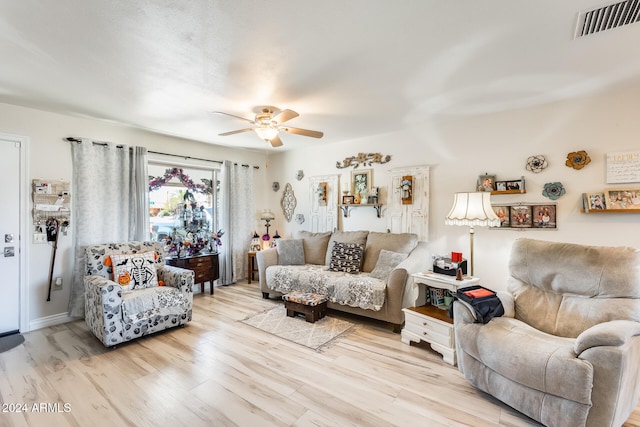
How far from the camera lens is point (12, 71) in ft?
7.79

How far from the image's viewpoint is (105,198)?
3.74 metres

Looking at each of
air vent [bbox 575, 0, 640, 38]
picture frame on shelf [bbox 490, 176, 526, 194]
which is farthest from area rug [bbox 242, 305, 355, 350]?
air vent [bbox 575, 0, 640, 38]

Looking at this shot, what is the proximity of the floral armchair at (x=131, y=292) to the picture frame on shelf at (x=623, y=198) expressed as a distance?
4.44m

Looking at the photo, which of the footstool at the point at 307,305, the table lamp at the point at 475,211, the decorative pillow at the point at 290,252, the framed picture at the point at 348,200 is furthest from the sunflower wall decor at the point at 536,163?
the decorative pillow at the point at 290,252

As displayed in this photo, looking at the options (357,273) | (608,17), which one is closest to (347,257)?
(357,273)

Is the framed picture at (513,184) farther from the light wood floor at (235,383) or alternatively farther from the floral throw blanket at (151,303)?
the floral throw blanket at (151,303)

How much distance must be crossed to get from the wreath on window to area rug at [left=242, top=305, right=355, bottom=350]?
254 centimetres

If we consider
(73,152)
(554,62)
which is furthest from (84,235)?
(554,62)

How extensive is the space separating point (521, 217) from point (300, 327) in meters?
2.80

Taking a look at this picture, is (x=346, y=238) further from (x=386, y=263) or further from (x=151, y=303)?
(x=151, y=303)

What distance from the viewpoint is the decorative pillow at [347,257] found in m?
4.00

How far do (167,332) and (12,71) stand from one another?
8.99 ft

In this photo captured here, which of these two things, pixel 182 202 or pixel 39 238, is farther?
pixel 182 202

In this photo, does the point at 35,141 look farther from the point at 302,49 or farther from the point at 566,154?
the point at 566,154
